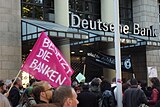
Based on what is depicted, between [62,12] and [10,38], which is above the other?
[62,12]

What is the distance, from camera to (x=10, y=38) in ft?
63.4

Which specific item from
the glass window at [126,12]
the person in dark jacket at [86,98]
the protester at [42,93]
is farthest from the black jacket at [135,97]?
the glass window at [126,12]

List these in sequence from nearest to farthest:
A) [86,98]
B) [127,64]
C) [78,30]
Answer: [86,98] → [127,64] → [78,30]

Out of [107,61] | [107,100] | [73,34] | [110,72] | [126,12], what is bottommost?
[110,72]

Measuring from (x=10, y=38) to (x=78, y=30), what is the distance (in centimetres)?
351

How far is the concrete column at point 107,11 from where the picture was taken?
24.6 metres

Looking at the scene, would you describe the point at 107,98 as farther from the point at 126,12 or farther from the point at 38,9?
the point at 126,12

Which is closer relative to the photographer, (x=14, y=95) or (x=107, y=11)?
(x=14, y=95)

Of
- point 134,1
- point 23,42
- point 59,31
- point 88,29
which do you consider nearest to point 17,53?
point 23,42

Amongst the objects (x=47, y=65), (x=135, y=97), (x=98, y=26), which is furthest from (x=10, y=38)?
(x=47, y=65)

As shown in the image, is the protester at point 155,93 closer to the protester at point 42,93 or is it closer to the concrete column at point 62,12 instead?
the protester at point 42,93

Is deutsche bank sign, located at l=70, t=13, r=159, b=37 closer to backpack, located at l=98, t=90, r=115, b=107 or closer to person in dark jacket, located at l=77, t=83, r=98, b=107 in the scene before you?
backpack, located at l=98, t=90, r=115, b=107

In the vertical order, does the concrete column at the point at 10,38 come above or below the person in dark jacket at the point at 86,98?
above

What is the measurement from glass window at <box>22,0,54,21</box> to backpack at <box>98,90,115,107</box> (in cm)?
1170
